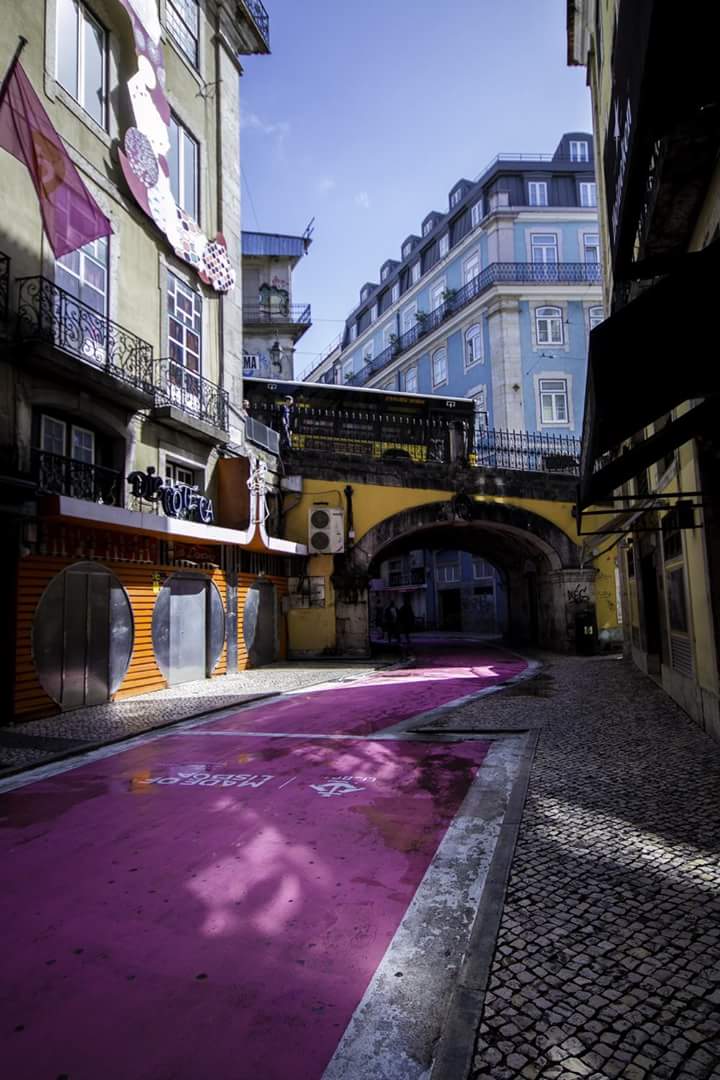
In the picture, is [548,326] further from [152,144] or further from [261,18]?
[152,144]

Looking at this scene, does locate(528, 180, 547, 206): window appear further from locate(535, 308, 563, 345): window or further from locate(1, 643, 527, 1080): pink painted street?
locate(1, 643, 527, 1080): pink painted street

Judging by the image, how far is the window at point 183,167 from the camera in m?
15.6

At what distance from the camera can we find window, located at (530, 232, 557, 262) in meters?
32.7

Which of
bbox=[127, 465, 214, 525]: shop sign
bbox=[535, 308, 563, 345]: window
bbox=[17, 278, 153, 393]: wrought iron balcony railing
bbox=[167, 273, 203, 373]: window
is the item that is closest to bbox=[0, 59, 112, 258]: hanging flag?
bbox=[17, 278, 153, 393]: wrought iron balcony railing

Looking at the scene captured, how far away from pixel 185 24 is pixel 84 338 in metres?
11.0

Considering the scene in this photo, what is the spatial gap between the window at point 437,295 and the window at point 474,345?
362 cm

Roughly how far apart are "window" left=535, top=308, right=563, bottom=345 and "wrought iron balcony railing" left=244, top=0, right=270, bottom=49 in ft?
56.5

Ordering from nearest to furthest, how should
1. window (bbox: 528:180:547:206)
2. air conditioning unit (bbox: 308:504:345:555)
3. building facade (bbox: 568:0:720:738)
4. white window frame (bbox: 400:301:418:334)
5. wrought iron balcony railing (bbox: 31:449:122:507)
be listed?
building facade (bbox: 568:0:720:738), wrought iron balcony railing (bbox: 31:449:122:507), air conditioning unit (bbox: 308:504:345:555), window (bbox: 528:180:547:206), white window frame (bbox: 400:301:418:334)

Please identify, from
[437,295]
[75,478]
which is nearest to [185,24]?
[75,478]

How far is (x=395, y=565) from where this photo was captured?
1726 inches

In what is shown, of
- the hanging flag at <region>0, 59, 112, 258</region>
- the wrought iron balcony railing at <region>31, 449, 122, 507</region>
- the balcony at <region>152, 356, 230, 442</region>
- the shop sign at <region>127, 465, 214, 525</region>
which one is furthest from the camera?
the balcony at <region>152, 356, 230, 442</region>

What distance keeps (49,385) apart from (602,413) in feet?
29.7

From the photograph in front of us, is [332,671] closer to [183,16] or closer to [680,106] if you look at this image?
[680,106]

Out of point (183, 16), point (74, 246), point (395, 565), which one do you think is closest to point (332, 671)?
point (74, 246)
